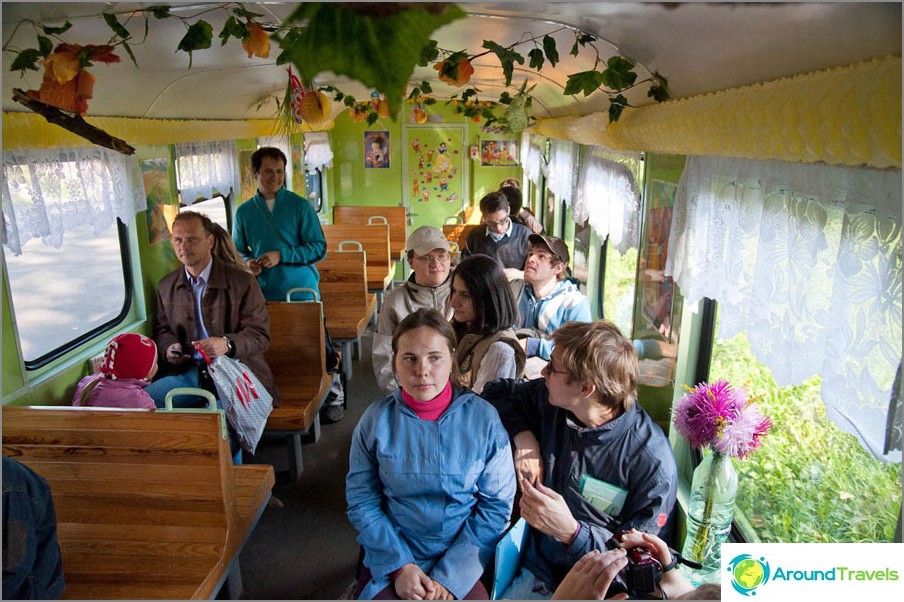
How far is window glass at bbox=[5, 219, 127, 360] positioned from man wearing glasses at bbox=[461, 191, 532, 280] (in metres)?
2.90

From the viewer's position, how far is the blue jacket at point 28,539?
1.46 metres

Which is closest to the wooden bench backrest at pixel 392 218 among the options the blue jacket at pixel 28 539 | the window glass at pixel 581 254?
the window glass at pixel 581 254

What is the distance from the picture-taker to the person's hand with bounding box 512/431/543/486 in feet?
6.93

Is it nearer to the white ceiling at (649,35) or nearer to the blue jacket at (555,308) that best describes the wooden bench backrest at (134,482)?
the white ceiling at (649,35)

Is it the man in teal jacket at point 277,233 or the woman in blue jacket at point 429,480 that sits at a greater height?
the man in teal jacket at point 277,233

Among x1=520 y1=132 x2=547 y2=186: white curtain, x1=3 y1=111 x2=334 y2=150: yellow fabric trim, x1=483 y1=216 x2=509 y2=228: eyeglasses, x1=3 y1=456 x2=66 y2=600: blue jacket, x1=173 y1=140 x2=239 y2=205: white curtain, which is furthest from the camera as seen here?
x1=520 y1=132 x2=547 y2=186: white curtain

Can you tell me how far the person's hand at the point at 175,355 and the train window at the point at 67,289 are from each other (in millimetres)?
672

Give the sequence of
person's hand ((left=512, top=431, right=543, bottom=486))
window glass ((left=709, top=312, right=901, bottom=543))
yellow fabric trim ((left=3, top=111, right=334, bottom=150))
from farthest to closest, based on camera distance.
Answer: yellow fabric trim ((left=3, top=111, right=334, bottom=150))
person's hand ((left=512, top=431, right=543, bottom=486))
window glass ((left=709, top=312, right=901, bottom=543))

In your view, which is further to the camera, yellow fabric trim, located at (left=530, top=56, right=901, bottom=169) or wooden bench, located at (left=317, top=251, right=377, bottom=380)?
wooden bench, located at (left=317, top=251, right=377, bottom=380)

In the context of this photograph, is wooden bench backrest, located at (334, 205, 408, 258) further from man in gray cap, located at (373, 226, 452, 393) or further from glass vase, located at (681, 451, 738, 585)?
glass vase, located at (681, 451, 738, 585)

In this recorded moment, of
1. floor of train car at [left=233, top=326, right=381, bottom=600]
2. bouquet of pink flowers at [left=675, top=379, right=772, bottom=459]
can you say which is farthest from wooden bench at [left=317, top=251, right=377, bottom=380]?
bouquet of pink flowers at [left=675, top=379, right=772, bottom=459]

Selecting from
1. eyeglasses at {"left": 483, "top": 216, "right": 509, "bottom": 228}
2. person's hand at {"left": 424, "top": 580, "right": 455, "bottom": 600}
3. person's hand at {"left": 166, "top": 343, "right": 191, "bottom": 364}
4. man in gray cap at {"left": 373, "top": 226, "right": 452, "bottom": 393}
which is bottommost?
person's hand at {"left": 424, "top": 580, "right": 455, "bottom": 600}

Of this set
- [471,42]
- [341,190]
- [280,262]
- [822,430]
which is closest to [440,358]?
[471,42]

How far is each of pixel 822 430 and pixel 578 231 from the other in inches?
179
